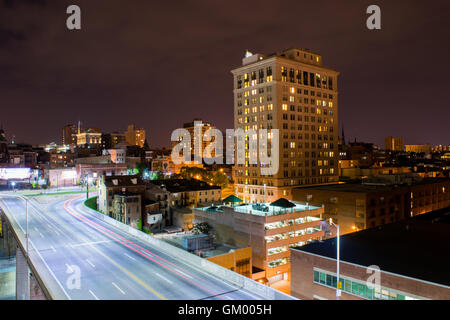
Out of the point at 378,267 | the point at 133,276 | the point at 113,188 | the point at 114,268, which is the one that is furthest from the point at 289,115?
the point at 133,276

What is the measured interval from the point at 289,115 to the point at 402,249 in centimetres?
5868

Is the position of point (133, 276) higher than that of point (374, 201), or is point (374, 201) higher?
point (374, 201)

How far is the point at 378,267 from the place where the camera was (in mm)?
29312

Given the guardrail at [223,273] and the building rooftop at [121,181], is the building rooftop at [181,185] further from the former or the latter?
the guardrail at [223,273]

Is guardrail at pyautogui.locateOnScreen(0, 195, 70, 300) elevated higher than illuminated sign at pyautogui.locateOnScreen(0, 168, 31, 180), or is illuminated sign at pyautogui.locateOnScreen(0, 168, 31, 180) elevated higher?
illuminated sign at pyautogui.locateOnScreen(0, 168, 31, 180)

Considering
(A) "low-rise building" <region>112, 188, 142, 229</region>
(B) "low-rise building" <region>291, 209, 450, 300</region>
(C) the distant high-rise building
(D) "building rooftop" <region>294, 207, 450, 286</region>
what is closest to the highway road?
(B) "low-rise building" <region>291, 209, 450, 300</region>

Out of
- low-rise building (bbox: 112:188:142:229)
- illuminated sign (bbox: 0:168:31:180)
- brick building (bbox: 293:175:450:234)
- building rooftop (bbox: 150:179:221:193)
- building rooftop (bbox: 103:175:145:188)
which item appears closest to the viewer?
brick building (bbox: 293:175:450:234)

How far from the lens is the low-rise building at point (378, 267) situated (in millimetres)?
27094

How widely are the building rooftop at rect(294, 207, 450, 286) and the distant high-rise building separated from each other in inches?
1710

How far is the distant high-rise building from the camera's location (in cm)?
8725

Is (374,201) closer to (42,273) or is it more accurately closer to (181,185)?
(181,185)

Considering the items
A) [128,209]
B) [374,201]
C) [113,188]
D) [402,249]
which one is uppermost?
[113,188]

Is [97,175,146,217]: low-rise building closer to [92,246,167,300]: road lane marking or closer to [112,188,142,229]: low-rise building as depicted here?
[112,188,142,229]: low-rise building
